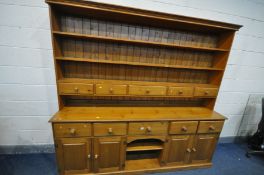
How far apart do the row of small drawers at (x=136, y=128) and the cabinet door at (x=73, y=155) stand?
0.09 metres

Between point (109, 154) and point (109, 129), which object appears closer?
point (109, 129)

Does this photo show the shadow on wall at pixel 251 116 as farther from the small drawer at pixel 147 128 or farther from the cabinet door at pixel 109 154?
the cabinet door at pixel 109 154

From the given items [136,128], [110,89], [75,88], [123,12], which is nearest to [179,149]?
[136,128]

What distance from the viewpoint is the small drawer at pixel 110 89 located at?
162 cm

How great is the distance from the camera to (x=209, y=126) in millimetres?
1806

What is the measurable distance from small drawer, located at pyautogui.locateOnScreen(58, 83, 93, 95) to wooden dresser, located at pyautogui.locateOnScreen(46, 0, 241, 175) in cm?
1

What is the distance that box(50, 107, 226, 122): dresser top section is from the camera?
1.51m

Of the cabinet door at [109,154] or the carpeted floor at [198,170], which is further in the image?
the carpeted floor at [198,170]

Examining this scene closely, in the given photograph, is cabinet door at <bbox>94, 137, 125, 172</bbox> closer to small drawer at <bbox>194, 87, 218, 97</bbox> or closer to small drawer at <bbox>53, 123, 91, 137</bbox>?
small drawer at <bbox>53, 123, 91, 137</bbox>

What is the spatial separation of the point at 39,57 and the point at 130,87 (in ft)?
4.10

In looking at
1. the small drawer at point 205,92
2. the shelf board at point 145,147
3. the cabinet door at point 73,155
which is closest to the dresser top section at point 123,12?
the small drawer at point 205,92

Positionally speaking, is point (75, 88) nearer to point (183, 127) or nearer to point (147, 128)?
point (147, 128)

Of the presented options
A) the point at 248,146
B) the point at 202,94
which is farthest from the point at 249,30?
the point at 248,146

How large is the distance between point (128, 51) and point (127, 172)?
5.31ft
